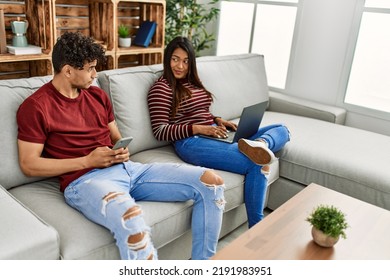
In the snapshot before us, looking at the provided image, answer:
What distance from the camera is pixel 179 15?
3572 millimetres

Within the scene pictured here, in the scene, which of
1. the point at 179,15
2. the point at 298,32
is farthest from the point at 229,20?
the point at 298,32

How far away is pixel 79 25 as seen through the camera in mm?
2785

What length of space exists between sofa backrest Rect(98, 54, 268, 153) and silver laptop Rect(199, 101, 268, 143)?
370 millimetres

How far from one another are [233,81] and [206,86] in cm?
31

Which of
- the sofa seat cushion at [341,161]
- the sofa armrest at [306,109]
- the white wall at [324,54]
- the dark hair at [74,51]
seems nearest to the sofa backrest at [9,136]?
the dark hair at [74,51]

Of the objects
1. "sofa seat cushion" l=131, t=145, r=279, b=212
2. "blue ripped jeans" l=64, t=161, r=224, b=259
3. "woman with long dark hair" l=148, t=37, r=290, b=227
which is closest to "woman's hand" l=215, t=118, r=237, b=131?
"woman with long dark hair" l=148, t=37, r=290, b=227

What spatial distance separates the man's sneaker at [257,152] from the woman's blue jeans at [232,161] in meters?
0.05

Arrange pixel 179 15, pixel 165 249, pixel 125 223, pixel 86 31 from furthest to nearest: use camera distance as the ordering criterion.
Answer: pixel 179 15, pixel 86 31, pixel 165 249, pixel 125 223

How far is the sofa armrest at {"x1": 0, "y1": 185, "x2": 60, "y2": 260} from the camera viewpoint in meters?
1.05

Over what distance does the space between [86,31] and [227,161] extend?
67.5 inches

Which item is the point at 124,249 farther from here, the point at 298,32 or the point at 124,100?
the point at 298,32

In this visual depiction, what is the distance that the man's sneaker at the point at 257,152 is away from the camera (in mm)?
1671

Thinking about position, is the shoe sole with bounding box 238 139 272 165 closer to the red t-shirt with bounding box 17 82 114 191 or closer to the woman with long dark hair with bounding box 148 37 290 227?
the woman with long dark hair with bounding box 148 37 290 227

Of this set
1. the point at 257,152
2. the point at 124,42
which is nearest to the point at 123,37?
the point at 124,42
